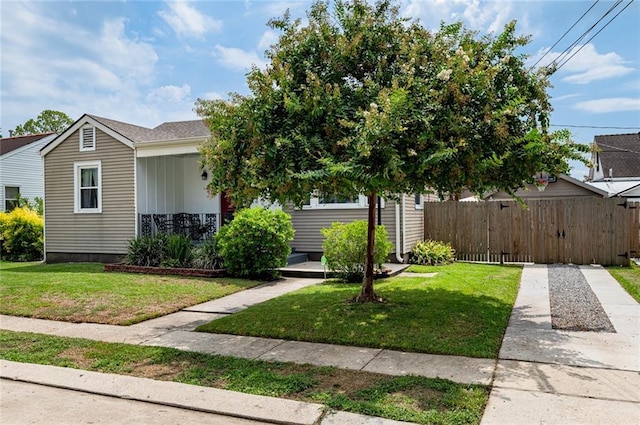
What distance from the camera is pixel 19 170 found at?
23750mm

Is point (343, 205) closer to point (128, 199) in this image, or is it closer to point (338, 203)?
point (338, 203)

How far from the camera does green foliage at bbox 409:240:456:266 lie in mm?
12742

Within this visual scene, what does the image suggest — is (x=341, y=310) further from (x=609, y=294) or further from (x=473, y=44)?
(x=609, y=294)

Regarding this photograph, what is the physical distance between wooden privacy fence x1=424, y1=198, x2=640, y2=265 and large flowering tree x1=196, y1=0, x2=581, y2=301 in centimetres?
762

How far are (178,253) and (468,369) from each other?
29.5 feet

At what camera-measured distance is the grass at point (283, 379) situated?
12.0ft

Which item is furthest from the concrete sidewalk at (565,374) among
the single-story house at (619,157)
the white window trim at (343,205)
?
the single-story house at (619,157)

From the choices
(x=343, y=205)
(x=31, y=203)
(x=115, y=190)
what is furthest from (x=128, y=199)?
(x=31, y=203)

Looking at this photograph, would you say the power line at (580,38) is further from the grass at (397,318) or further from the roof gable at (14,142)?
the roof gable at (14,142)

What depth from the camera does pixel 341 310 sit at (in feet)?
22.9

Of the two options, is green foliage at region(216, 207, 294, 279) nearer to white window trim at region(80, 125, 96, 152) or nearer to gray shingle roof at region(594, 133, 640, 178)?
white window trim at region(80, 125, 96, 152)

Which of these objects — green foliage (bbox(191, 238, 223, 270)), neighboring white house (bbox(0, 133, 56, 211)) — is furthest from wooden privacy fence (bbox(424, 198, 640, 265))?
neighboring white house (bbox(0, 133, 56, 211))

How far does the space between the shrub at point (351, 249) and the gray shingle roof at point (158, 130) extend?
6.48m

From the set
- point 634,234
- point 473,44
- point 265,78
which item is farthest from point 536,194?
point 265,78
